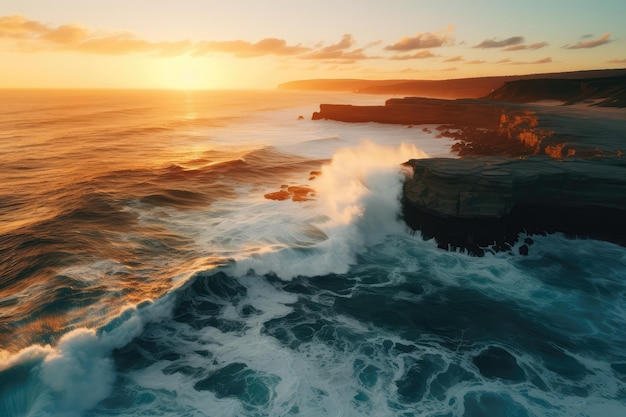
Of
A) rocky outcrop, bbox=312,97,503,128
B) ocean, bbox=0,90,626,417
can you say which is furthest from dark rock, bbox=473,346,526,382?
rocky outcrop, bbox=312,97,503,128

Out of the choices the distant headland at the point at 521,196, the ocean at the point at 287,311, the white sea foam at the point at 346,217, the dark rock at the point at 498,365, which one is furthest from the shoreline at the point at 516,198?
the dark rock at the point at 498,365

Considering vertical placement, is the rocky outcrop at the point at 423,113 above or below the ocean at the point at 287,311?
above

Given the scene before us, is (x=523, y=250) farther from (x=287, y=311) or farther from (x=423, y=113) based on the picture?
(x=423, y=113)

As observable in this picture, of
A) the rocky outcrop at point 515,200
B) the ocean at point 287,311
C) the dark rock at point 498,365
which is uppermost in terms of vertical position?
the rocky outcrop at point 515,200

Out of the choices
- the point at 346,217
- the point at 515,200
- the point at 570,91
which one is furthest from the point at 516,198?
the point at 570,91

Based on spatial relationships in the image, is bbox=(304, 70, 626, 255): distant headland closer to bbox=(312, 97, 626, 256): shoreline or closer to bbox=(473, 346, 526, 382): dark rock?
bbox=(312, 97, 626, 256): shoreline

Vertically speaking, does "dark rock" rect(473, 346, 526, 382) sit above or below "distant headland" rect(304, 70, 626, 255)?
below

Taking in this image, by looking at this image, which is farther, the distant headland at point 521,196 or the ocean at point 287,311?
the distant headland at point 521,196

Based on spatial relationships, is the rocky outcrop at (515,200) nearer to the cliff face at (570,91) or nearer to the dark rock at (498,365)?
the dark rock at (498,365)
